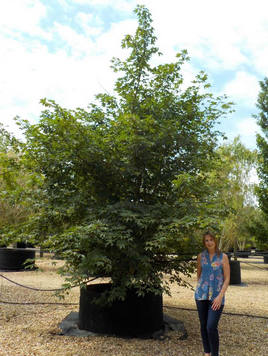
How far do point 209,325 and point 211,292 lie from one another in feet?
1.14

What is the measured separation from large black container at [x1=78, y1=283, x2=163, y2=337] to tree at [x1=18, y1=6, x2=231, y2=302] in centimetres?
23

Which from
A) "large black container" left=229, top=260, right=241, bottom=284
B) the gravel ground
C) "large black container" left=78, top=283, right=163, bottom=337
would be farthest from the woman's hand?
"large black container" left=229, top=260, right=241, bottom=284

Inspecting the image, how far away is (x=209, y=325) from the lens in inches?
138

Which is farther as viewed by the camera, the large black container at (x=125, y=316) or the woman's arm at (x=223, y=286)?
the large black container at (x=125, y=316)

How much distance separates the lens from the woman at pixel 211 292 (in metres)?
3.52

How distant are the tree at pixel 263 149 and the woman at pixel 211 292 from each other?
9.40 metres

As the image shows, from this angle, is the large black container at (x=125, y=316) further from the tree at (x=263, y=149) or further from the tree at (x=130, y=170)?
the tree at (x=263, y=149)

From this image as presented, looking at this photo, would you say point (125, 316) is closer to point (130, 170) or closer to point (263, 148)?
point (130, 170)

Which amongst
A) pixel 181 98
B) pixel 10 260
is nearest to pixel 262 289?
pixel 181 98

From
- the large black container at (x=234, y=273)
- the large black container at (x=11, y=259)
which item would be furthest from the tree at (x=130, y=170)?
the large black container at (x=11, y=259)

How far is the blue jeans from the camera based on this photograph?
351cm

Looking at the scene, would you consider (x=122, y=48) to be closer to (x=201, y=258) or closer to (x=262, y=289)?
(x=201, y=258)

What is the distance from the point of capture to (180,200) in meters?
4.48

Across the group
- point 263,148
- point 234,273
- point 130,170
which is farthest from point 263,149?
Result: point 130,170
